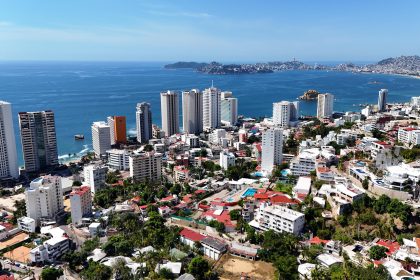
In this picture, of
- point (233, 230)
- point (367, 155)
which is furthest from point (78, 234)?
point (367, 155)

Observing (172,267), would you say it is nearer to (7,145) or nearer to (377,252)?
(377,252)

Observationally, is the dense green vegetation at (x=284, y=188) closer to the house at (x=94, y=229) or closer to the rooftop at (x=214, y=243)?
the rooftop at (x=214, y=243)

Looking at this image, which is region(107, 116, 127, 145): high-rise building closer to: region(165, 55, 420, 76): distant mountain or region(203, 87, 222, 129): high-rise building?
region(203, 87, 222, 129): high-rise building

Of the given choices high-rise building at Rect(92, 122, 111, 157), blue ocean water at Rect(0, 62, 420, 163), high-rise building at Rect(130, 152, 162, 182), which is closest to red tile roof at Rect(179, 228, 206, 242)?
high-rise building at Rect(130, 152, 162, 182)

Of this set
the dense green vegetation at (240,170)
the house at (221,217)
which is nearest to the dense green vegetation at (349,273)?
the house at (221,217)

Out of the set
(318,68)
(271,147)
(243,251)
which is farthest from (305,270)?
(318,68)
